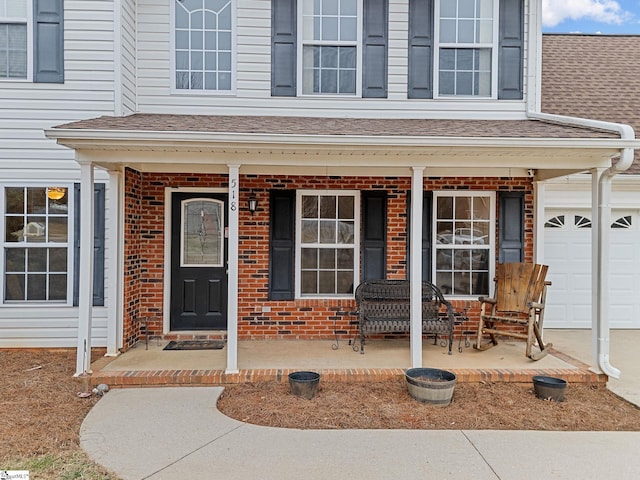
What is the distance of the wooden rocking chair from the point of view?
230 inches

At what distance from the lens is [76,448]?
145 inches

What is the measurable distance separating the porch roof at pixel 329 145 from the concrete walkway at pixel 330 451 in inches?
100

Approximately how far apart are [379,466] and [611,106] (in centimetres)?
800

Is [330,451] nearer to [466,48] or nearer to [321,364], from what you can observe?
[321,364]

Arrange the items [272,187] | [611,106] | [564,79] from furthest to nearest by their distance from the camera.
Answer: [564,79]
[611,106]
[272,187]

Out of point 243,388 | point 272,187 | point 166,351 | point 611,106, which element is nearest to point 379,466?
point 243,388

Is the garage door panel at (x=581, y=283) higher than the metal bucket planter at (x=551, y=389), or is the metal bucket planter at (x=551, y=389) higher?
the garage door panel at (x=581, y=283)

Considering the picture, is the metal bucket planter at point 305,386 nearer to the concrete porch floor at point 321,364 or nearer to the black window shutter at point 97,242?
the concrete porch floor at point 321,364

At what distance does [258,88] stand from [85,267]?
10.8ft

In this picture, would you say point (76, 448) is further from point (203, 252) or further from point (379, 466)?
point (203, 252)

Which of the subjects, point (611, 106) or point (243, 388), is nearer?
point (243, 388)

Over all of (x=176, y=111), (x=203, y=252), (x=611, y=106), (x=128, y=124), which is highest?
(x=611, y=106)

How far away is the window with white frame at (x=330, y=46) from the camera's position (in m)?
6.82

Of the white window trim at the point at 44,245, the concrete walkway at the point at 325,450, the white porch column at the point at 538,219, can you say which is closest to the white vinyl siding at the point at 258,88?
the white porch column at the point at 538,219
